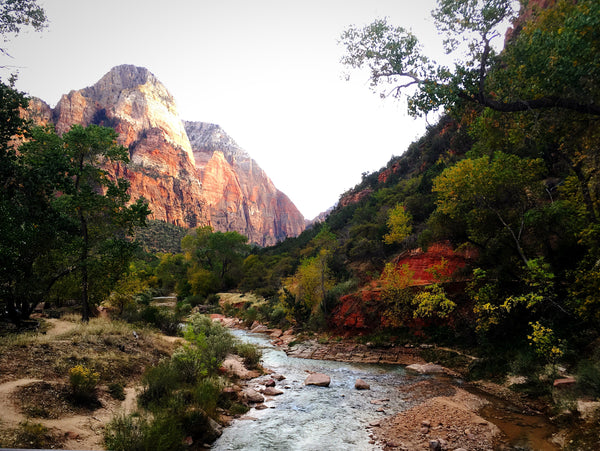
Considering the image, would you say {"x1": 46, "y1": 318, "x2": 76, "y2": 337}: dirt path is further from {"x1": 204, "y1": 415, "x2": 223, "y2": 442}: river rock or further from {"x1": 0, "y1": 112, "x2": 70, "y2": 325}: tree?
{"x1": 204, "y1": 415, "x2": 223, "y2": 442}: river rock

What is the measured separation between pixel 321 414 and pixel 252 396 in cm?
293

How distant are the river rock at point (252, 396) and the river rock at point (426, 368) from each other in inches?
339

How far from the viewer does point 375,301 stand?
23.3 meters

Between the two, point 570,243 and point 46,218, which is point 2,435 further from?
point 570,243

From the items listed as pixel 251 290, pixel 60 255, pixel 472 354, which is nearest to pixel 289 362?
pixel 472 354

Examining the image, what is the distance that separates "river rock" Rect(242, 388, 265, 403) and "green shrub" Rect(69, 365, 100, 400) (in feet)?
17.5

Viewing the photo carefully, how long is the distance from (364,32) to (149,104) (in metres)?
199

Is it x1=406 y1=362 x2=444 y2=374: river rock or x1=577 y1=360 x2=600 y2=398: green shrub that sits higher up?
x1=577 y1=360 x2=600 y2=398: green shrub

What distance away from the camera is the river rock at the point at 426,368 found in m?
15.5

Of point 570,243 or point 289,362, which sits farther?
point 289,362

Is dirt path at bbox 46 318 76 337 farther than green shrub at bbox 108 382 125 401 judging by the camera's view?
Yes

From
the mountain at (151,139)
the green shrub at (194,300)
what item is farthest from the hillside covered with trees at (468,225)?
the mountain at (151,139)

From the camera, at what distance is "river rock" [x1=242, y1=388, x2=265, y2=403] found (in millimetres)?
11703

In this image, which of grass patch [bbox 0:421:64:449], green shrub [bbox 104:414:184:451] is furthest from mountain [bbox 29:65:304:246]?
grass patch [bbox 0:421:64:449]
